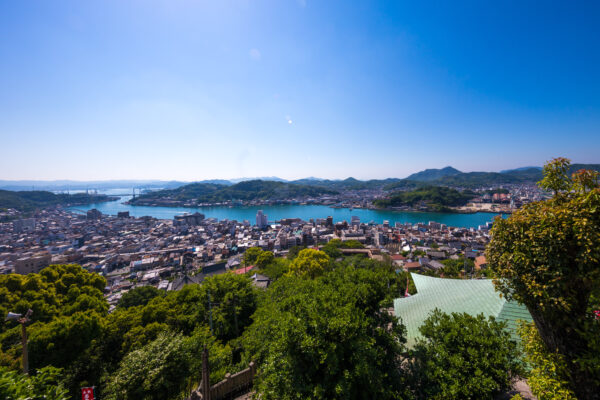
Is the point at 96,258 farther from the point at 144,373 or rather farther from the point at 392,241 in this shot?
the point at 392,241

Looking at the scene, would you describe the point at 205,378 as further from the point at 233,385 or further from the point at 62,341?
the point at 62,341

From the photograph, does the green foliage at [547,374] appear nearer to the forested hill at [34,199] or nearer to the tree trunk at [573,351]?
the tree trunk at [573,351]

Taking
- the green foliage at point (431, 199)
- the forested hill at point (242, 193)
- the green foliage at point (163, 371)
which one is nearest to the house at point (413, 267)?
the green foliage at point (163, 371)

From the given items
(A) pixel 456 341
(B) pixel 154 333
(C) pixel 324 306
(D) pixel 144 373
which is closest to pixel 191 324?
(B) pixel 154 333

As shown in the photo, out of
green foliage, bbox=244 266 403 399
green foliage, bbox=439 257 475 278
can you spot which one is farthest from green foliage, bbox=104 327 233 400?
green foliage, bbox=439 257 475 278

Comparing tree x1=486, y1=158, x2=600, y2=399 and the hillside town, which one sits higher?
tree x1=486, y1=158, x2=600, y2=399

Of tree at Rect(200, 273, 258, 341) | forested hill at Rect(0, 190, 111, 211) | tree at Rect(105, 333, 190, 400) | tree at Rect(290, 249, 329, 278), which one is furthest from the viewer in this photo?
forested hill at Rect(0, 190, 111, 211)

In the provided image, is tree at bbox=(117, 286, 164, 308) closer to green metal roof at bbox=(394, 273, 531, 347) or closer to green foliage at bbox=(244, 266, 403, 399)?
green foliage at bbox=(244, 266, 403, 399)
